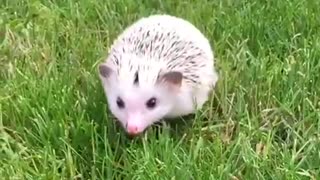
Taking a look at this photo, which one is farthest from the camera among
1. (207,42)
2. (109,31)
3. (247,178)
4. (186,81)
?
(109,31)

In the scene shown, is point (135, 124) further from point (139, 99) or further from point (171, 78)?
point (171, 78)

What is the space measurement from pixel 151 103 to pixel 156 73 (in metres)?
0.11

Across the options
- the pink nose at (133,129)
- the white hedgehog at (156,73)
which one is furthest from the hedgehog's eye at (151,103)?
the pink nose at (133,129)

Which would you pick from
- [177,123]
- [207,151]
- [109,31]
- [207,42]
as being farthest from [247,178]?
[109,31]

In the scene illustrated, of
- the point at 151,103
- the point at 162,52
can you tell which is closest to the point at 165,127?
the point at 151,103

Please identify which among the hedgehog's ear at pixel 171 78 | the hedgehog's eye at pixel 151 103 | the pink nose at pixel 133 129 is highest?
the hedgehog's ear at pixel 171 78

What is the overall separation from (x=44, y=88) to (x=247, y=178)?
0.88 meters

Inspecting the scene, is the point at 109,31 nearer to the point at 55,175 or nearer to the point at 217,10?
the point at 217,10

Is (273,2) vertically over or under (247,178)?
over

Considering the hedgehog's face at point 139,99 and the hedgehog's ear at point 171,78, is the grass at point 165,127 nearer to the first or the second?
the hedgehog's face at point 139,99

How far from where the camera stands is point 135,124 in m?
3.16

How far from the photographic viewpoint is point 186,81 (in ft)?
11.1

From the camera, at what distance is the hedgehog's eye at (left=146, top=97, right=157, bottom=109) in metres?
3.24

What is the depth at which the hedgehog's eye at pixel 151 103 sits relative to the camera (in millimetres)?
3240
